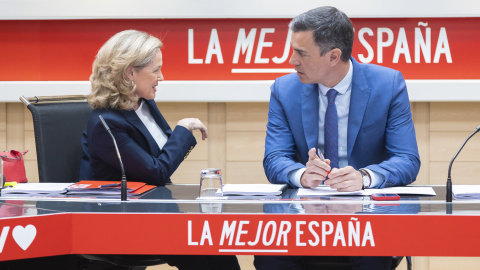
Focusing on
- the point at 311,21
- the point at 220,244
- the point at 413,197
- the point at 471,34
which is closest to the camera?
the point at 220,244

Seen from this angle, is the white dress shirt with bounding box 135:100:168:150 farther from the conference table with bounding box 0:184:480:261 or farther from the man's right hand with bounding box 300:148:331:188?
the conference table with bounding box 0:184:480:261

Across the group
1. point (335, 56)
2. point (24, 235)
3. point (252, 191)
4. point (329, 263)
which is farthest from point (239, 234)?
point (335, 56)

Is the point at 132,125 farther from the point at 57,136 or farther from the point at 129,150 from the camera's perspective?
the point at 57,136

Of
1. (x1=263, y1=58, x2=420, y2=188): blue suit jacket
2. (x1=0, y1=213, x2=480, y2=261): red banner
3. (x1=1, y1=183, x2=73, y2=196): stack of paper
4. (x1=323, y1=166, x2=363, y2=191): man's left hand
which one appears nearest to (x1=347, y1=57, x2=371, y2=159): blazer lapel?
(x1=263, y1=58, x2=420, y2=188): blue suit jacket

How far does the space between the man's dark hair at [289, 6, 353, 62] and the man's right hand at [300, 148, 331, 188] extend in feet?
1.84

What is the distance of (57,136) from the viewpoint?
2.94 m

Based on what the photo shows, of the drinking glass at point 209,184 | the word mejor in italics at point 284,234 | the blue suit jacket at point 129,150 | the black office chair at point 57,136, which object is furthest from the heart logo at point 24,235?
the black office chair at point 57,136

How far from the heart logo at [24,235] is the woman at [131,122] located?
2.91ft

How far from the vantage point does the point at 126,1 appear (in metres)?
3.94

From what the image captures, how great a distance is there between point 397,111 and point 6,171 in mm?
1634

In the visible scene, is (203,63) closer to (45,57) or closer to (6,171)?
(45,57)

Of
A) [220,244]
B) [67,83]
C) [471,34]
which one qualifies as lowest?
[220,244]

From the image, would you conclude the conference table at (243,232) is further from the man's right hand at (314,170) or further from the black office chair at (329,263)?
the black office chair at (329,263)

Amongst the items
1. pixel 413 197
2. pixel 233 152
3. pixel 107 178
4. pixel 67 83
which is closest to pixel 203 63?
pixel 233 152
